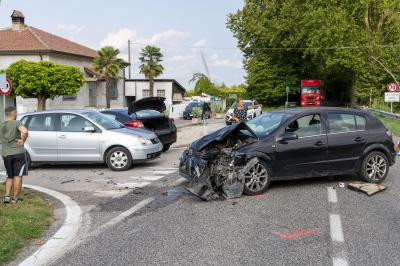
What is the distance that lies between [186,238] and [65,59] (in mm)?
36762

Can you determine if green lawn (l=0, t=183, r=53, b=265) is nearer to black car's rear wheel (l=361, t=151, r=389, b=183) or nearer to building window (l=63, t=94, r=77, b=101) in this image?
black car's rear wheel (l=361, t=151, r=389, b=183)

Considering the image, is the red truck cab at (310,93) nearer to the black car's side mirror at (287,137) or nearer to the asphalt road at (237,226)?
the asphalt road at (237,226)

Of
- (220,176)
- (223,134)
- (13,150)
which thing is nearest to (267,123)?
(223,134)

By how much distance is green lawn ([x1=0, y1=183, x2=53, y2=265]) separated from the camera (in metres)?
5.22

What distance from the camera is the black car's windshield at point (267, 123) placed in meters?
8.49

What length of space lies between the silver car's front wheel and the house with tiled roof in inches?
1122

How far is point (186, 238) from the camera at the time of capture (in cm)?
556

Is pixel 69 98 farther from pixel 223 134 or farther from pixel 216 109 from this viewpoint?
pixel 223 134

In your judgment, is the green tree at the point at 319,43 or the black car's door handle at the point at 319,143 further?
the green tree at the point at 319,43

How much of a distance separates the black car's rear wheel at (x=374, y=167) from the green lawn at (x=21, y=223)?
5.79m

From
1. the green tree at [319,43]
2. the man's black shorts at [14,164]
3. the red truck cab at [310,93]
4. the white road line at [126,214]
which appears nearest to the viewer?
the white road line at [126,214]

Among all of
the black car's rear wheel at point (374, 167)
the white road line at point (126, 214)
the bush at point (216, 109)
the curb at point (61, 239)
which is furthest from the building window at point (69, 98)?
the black car's rear wheel at point (374, 167)

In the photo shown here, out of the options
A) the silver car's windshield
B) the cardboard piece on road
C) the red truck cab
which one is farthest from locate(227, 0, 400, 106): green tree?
the cardboard piece on road

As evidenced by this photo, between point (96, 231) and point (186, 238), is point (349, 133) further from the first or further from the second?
point (96, 231)
